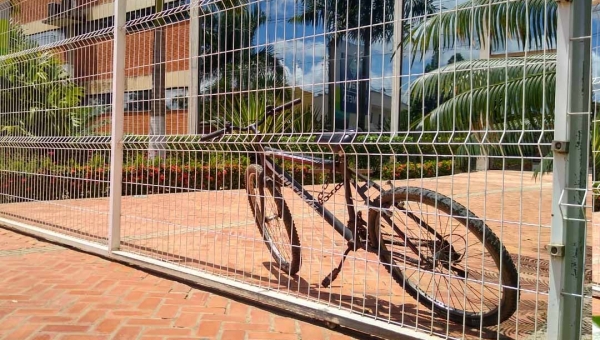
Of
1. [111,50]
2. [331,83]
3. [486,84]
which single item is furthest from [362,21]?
[111,50]

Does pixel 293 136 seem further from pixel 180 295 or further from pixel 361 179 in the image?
pixel 180 295

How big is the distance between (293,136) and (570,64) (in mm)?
1676

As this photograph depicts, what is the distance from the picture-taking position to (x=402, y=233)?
292cm

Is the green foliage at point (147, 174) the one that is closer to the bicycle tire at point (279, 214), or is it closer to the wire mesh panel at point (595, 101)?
the bicycle tire at point (279, 214)

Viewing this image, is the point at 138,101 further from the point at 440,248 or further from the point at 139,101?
the point at 440,248

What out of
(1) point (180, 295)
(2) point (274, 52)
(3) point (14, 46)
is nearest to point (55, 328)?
(1) point (180, 295)

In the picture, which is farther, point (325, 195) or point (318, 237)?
point (318, 237)

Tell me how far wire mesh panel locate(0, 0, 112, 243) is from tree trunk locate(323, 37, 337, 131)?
8.27 ft

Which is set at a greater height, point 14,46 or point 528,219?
point 14,46

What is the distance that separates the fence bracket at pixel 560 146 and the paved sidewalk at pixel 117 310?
1.54m

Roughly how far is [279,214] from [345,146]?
92 centimetres

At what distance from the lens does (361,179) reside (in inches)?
120

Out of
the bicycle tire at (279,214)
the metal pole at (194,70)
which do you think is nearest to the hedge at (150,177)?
the bicycle tire at (279,214)

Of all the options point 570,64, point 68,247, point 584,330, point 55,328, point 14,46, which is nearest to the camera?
point 570,64
